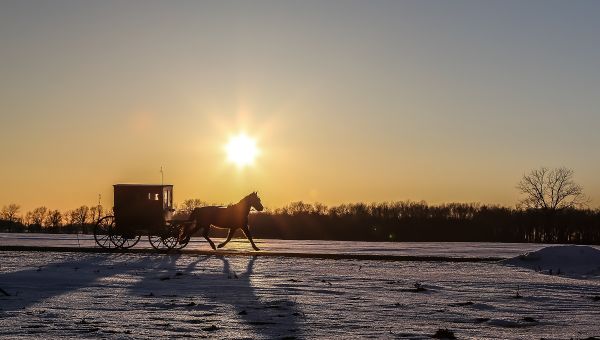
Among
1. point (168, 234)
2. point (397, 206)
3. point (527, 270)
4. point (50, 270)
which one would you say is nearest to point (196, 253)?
point (168, 234)

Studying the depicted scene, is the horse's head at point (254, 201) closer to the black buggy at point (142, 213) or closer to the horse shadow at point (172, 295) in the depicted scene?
the black buggy at point (142, 213)

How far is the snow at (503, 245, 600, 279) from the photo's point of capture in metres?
21.7

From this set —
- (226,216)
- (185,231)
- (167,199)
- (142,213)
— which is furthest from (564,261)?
(142,213)

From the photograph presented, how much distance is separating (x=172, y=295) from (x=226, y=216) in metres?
16.1

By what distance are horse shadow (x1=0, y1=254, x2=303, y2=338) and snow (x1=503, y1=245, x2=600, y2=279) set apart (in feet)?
28.8

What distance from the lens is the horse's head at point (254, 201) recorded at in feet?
95.8

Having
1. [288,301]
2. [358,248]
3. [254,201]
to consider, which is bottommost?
[288,301]

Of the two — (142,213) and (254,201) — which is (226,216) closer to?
(254,201)

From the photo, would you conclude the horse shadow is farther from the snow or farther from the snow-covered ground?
the snow-covered ground

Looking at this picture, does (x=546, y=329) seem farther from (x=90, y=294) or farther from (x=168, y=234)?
(x=168, y=234)

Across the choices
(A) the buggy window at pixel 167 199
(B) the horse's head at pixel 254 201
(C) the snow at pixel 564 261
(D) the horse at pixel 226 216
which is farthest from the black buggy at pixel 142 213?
(C) the snow at pixel 564 261

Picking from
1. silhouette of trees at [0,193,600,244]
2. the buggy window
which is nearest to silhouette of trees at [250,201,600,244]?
silhouette of trees at [0,193,600,244]

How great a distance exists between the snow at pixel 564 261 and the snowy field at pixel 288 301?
0.60ft

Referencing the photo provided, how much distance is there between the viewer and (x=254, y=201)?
2931 cm
